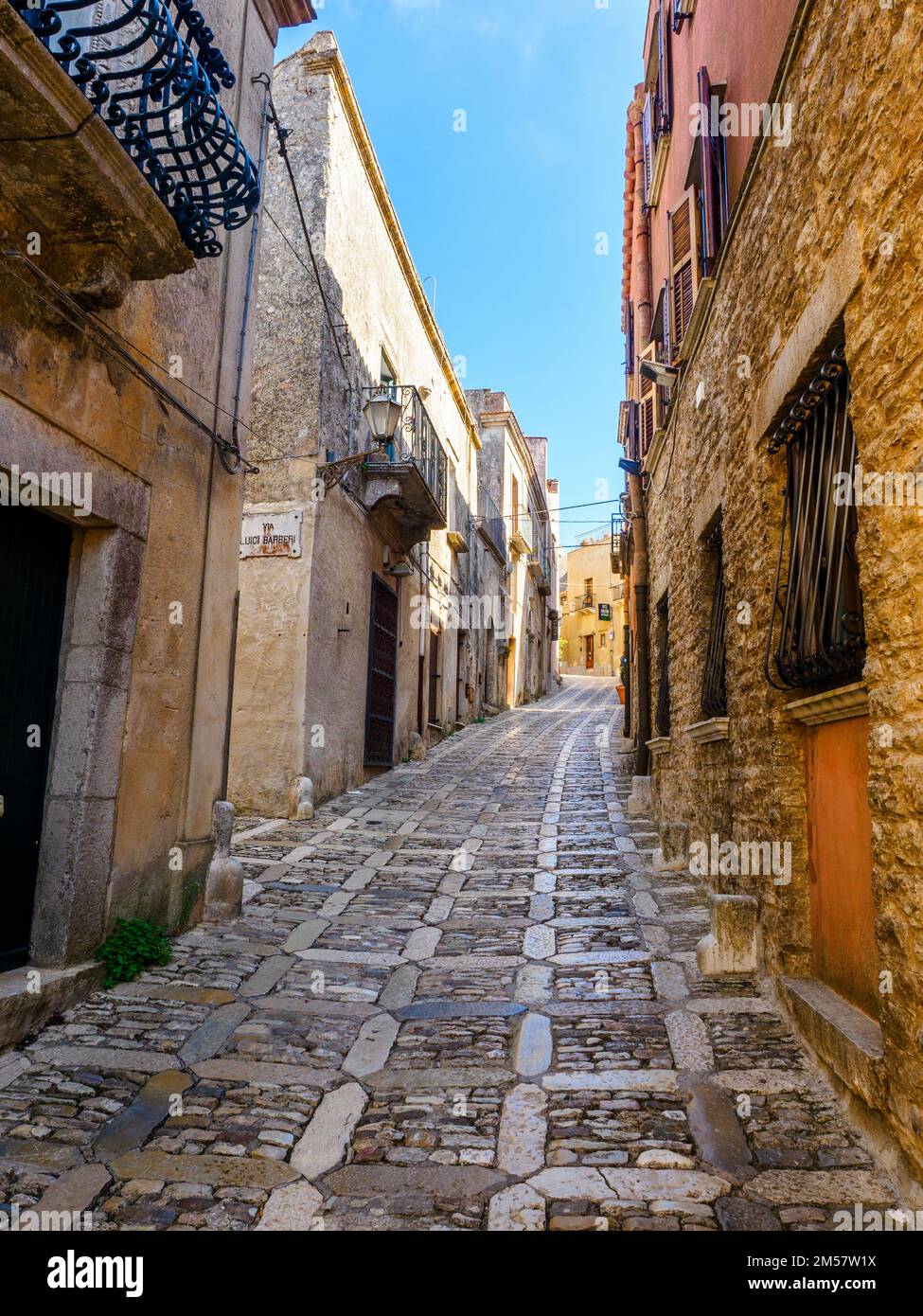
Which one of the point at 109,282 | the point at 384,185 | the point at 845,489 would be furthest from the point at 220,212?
the point at 384,185

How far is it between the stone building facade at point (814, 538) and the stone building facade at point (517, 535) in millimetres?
16267

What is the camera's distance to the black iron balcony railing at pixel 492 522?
21641mm

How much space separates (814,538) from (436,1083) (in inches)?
108

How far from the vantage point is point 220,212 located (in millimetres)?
5863

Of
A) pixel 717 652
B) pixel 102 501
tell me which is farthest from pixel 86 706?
pixel 717 652

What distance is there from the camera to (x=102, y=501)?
173 inches

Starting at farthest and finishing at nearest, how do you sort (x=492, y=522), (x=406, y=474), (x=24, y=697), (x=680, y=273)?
(x=492, y=522) < (x=406, y=474) < (x=680, y=273) < (x=24, y=697)

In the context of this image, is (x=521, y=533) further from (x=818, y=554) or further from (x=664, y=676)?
(x=818, y=554)

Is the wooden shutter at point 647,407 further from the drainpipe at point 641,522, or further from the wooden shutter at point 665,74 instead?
the wooden shutter at point 665,74

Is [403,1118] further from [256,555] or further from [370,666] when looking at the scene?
[370,666]

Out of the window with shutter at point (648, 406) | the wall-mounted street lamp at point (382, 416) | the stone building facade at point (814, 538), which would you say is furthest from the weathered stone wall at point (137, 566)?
the window with shutter at point (648, 406)

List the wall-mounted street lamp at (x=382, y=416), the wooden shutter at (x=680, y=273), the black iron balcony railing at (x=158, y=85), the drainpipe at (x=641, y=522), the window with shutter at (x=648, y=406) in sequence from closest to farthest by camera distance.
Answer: the black iron balcony railing at (x=158, y=85) → the wooden shutter at (x=680, y=273) → the wall-mounted street lamp at (x=382, y=416) → the window with shutter at (x=648, y=406) → the drainpipe at (x=641, y=522)
